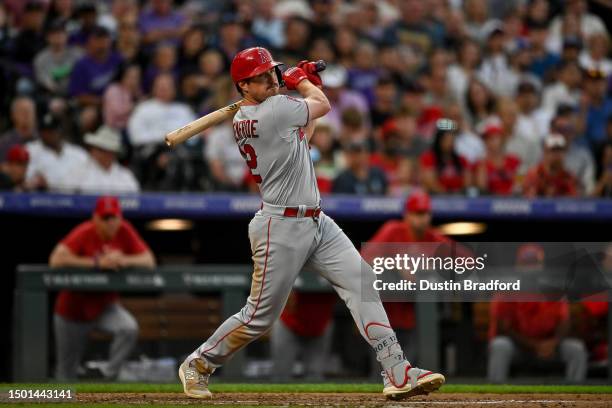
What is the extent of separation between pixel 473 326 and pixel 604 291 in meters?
1.20

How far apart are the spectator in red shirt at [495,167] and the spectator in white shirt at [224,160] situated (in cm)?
218

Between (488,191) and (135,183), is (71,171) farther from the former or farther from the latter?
(488,191)

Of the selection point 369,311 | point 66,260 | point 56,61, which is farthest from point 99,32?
point 369,311

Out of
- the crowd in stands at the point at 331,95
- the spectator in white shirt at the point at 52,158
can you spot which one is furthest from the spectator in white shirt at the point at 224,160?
the spectator in white shirt at the point at 52,158

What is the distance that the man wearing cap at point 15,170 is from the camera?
932 centimetres

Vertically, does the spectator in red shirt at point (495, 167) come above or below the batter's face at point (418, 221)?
above

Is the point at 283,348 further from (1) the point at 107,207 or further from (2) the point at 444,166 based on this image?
(2) the point at 444,166

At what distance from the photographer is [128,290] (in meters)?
8.70

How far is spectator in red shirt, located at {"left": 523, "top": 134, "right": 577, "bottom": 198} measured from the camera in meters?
10.3

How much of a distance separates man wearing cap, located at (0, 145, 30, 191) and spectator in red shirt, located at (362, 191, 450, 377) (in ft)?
9.63

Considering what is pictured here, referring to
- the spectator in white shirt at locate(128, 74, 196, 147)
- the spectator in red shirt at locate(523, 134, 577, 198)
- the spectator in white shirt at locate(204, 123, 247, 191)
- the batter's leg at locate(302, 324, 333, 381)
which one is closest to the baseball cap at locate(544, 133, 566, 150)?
the spectator in red shirt at locate(523, 134, 577, 198)

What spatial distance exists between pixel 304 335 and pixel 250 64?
338 centimetres

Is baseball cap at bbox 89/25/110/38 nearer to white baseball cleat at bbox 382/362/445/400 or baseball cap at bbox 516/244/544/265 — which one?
baseball cap at bbox 516/244/544/265

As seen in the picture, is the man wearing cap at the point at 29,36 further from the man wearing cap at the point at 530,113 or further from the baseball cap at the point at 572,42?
the baseball cap at the point at 572,42
